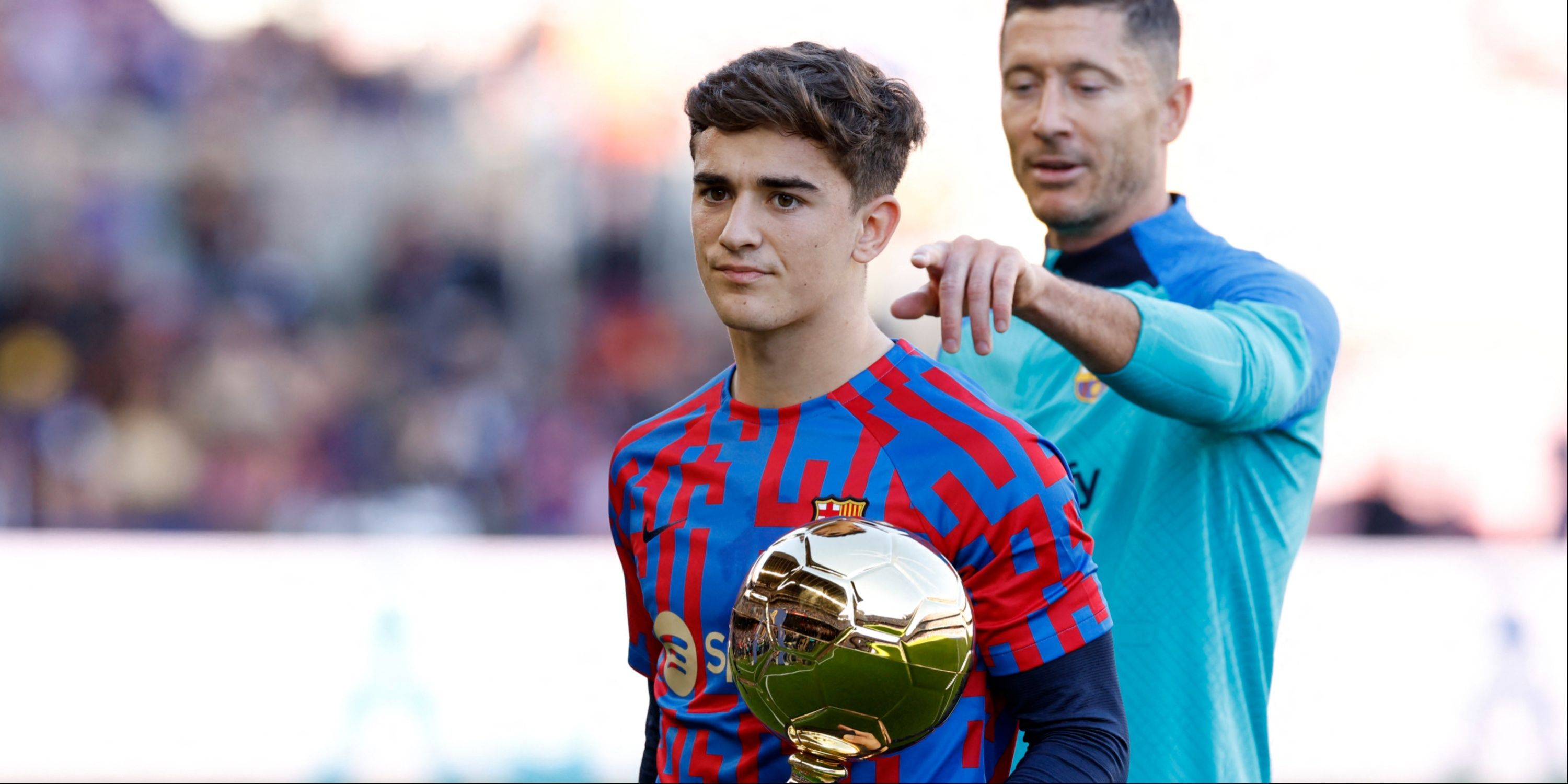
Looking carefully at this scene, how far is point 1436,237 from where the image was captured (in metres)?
8.72

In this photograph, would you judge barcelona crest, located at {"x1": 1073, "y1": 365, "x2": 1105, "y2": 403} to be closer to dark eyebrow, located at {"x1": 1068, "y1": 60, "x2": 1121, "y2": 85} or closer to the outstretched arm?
the outstretched arm

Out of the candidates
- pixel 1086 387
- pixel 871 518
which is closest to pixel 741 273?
pixel 871 518

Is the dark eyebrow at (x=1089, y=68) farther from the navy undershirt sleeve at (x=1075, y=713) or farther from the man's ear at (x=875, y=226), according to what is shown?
the navy undershirt sleeve at (x=1075, y=713)

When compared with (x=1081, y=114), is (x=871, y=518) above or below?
below

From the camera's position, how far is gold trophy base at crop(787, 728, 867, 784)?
101 cm

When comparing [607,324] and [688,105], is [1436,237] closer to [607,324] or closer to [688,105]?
[607,324]

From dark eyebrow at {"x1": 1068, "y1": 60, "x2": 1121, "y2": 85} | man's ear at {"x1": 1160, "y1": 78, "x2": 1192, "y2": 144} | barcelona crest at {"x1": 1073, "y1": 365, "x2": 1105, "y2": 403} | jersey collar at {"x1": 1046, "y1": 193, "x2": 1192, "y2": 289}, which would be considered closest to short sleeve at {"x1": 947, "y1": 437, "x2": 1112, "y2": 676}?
barcelona crest at {"x1": 1073, "y1": 365, "x2": 1105, "y2": 403}

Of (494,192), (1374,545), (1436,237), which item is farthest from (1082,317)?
(1436,237)

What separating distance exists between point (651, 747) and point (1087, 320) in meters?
0.75

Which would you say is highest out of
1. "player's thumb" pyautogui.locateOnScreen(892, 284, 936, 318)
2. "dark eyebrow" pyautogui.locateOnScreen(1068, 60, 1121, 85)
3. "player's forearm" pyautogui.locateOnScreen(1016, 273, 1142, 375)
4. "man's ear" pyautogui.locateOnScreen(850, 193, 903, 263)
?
"dark eyebrow" pyautogui.locateOnScreen(1068, 60, 1121, 85)

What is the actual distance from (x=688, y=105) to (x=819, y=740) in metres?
Result: 0.92

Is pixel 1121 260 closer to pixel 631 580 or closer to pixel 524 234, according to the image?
pixel 631 580

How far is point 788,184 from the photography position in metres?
1.61

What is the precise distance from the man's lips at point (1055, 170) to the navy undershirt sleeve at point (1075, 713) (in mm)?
998
